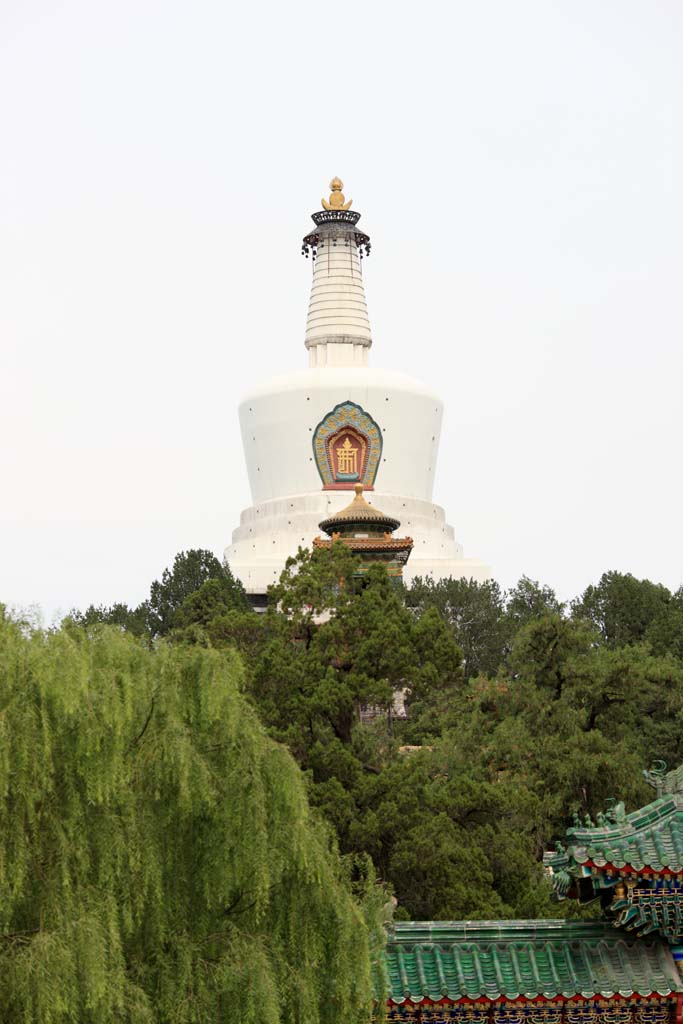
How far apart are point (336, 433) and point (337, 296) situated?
4073mm

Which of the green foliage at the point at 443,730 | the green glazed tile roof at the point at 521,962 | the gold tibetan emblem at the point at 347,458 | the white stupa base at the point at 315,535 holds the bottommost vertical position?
the green glazed tile roof at the point at 521,962

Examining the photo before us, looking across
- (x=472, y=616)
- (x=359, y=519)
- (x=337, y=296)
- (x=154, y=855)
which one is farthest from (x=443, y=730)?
(x=337, y=296)

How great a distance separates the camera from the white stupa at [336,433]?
4297 cm

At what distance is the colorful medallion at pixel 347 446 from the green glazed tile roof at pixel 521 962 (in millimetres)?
33554

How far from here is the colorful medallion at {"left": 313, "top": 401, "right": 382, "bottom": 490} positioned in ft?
143

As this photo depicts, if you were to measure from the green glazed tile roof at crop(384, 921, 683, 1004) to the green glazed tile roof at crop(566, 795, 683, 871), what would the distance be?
66 cm

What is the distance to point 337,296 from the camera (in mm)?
45438

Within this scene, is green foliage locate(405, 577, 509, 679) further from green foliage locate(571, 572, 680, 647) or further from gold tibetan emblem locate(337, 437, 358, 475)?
gold tibetan emblem locate(337, 437, 358, 475)

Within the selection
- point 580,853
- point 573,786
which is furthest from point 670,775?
point 573,786

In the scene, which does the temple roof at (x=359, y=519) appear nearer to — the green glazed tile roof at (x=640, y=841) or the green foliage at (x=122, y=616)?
the green foliage at (x=122, y=616)

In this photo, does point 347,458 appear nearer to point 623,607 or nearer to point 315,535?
point 315,535

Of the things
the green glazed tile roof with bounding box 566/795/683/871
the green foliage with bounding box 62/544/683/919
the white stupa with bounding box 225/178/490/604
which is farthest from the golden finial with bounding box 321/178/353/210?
the green glazed tile roof with bounding box 566/795/683/871

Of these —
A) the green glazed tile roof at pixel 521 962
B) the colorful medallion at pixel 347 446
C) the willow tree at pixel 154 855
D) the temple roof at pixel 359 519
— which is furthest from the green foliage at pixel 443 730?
the colorful medallion at pixel 347 446

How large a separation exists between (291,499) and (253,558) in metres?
2.06
